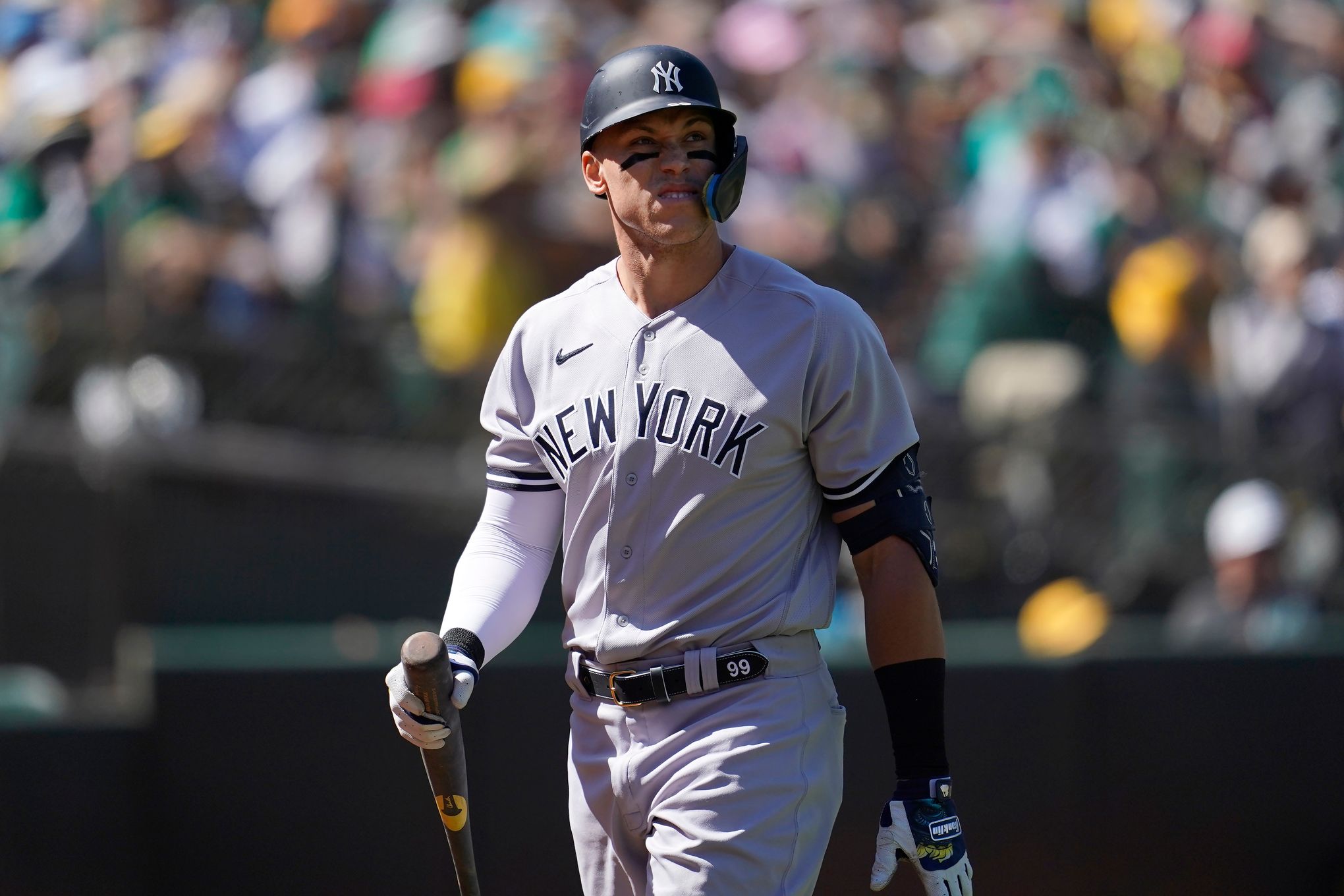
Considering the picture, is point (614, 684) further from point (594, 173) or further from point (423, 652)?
point (594, 173)

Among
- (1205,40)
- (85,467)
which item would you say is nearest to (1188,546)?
(1205,40)

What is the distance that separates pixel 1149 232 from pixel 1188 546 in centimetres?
171

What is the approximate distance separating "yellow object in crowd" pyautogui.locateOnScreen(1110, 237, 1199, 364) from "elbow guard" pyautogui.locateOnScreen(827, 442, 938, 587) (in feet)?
12.8

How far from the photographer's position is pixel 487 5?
7648mm

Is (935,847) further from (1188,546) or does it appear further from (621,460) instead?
(1188,546)

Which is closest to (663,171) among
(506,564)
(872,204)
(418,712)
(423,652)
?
(506,564)

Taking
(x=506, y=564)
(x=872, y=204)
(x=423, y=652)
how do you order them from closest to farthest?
(x=423, y=652), (x=506, y=564), (x=872, y=204)

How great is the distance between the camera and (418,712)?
2.72 m

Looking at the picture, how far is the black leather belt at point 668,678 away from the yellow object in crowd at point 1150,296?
410 cm

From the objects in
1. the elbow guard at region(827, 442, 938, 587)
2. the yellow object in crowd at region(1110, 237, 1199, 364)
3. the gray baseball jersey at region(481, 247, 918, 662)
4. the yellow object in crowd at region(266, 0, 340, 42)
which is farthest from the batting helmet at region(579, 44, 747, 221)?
the yellow object in crowd at region(266, 0, 340, 42)

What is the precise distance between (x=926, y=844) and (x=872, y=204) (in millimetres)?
4953

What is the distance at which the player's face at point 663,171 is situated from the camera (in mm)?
2791

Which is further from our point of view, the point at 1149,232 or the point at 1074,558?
the point at 1149,232

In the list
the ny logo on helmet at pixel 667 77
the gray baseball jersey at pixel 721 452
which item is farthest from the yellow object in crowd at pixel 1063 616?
the ny logo on helmet at pixel 667 77
